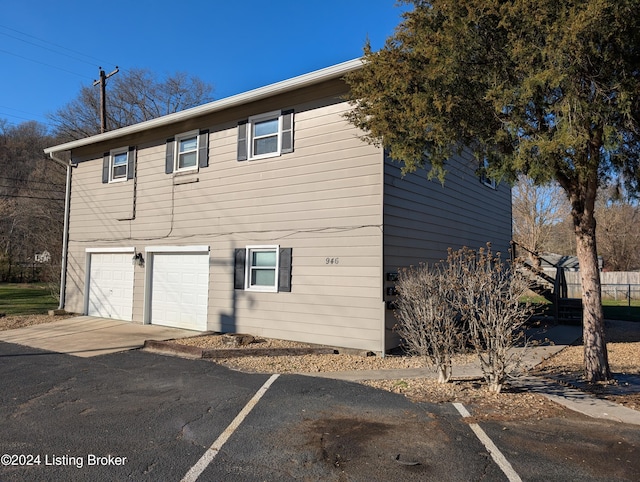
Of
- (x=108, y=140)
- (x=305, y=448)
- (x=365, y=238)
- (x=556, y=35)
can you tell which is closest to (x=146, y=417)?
(x=305, y=448)

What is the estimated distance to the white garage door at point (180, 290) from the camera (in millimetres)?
11414

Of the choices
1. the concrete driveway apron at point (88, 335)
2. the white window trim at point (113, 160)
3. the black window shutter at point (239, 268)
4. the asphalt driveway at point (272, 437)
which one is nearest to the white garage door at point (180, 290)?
the concrete driveway apron at point (88, 335)

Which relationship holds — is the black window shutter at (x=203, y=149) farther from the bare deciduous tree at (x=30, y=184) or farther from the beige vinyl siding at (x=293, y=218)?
the bare deciduous tree at (x=30, y=184)

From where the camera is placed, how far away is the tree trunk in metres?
6.34

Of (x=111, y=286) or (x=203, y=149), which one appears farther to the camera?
(x=111, y=286)

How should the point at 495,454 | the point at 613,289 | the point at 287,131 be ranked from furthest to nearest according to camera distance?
the point at 613,289, the point at 287,131, the point at 495,454

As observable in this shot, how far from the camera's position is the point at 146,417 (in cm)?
500

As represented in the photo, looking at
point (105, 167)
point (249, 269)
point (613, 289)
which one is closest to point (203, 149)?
point (249, 269)

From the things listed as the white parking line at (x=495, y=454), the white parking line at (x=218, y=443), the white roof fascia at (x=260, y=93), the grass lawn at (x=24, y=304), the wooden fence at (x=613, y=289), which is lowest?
the white parking line at (x=218, y=443)

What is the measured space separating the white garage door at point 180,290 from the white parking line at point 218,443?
581 cm

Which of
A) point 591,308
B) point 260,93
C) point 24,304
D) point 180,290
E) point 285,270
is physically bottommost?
point 24,304

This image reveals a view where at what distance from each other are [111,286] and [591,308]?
12.9 metres

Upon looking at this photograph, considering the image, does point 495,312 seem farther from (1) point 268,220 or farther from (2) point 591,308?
(1) point 268,220

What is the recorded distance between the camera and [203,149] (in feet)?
37.9
